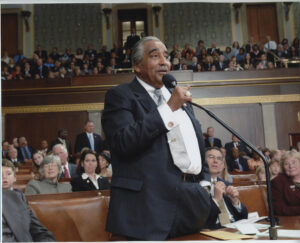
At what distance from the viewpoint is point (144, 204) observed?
4.61 ft

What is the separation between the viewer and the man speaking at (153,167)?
54.8 inches

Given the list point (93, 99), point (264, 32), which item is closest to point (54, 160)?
point (93, 99)

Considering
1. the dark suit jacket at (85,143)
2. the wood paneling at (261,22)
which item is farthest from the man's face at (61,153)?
the wood paneling at (261,22)

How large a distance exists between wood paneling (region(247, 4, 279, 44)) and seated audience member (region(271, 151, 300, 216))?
34.9ft

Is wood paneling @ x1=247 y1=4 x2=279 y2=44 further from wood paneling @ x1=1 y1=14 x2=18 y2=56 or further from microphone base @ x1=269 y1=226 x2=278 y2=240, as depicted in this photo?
microphone base @ x1=269 y1=226 x2=278 y2=240

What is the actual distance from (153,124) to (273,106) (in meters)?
8.48

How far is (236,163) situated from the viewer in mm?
6793

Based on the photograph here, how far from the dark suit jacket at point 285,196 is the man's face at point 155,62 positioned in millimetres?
1511

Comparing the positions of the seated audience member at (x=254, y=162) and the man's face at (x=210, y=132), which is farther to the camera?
the man's face at (x=210, y=132)

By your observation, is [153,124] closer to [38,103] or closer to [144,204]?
[144,204]

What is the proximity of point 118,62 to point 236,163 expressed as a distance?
4858mm

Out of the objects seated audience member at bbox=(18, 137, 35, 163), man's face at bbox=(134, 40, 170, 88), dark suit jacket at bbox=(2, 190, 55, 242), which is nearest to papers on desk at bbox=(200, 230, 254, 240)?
man's face at bbox=(134, 40, 170, 88)

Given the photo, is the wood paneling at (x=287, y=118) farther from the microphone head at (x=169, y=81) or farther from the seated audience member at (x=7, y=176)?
the microphone head at (x=169, y=81)

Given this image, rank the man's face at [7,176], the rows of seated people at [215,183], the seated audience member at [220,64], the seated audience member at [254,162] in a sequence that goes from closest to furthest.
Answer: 1. the rows of seated people at [215,183]
2. the man's face at [7,176]
3. the seated audience member at [254,162]
4. the seated audience member at [220,64]
